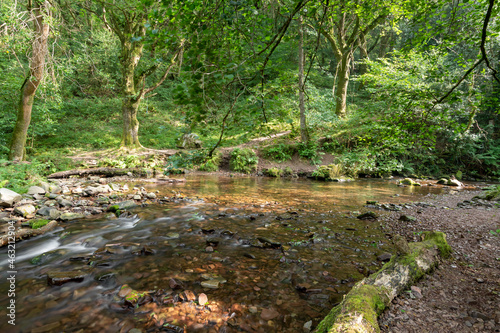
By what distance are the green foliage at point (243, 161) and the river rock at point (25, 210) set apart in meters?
10.8

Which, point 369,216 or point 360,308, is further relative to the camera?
point 369,216

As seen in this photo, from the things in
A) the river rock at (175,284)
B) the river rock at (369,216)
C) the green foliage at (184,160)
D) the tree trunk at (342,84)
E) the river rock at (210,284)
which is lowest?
the river rock at (210,284)

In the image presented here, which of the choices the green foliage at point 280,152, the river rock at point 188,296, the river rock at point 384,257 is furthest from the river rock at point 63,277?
the green foliage at point 280,152

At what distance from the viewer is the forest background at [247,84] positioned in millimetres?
2516

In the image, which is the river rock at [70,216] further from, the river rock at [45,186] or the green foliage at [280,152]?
the green foliage at [280,152]

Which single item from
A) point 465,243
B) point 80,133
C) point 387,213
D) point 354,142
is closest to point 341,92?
point 354,142

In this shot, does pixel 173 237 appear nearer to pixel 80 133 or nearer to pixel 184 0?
pixel 184 0

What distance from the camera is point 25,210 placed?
16.9 feet

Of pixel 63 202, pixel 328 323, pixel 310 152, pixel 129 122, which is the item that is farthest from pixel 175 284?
pixel 310 152

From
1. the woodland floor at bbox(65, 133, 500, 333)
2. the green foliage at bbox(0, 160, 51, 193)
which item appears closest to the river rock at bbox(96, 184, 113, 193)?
the green foliage at bbox(0, 160, 51, 193)

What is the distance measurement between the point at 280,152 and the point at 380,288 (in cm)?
1410

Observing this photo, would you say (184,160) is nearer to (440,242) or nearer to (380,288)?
(380,288)

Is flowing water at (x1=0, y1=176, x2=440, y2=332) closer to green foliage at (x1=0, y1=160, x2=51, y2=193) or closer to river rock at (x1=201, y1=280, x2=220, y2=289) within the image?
river rock at (x1=201, y1=280, x2=220, y2=289)

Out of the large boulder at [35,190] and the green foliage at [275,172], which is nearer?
the large boulder at [35,190]
